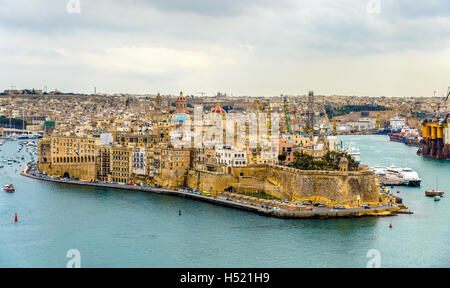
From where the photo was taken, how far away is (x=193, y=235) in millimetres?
19891

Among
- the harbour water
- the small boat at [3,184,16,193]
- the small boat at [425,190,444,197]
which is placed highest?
the small boat at [425,190,444,197]

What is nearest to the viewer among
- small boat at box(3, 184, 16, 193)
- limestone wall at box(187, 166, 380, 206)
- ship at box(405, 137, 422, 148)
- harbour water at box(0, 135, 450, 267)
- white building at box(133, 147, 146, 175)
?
harbour water at box(0, 135, 450, 267)

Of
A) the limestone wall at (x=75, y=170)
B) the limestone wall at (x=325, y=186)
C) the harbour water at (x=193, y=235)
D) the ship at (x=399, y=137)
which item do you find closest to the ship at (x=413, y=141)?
the ship at (x=399, y=137)

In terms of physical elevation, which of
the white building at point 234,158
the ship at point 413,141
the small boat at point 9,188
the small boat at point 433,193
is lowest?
the small boat at point 9,188

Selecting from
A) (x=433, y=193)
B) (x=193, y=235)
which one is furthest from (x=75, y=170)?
(x=433, y=193)

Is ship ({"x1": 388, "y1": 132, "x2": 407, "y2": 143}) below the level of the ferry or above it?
above

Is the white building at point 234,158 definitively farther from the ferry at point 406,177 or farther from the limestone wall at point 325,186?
the ferry at point 406,177

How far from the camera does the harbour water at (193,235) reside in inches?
690

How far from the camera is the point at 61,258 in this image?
17.7 m

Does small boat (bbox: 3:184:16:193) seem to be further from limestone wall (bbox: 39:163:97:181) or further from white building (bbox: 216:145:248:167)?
white building (bbox: 216:145:248:167)

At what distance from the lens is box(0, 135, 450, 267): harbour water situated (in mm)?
17516

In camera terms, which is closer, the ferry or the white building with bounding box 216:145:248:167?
the white building with bounding box 216:145:248:167

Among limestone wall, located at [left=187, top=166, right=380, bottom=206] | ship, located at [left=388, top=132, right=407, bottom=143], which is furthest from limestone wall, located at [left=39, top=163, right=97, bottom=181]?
ship, located at [left=388, top=132, right=407, bottom=143]

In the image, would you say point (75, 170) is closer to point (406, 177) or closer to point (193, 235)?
point (193, 235)
